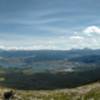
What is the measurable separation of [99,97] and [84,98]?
402cm

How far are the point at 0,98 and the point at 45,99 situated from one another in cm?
1091

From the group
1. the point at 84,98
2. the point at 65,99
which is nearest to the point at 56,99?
the point at 65,99

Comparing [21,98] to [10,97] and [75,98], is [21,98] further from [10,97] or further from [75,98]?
[75,98]

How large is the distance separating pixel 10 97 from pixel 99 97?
19431 mm

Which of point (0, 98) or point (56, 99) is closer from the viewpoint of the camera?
point (0, 98)

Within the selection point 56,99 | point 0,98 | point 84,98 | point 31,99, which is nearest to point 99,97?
point 84,98

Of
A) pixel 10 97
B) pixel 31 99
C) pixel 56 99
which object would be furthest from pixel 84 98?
pixel 10 97

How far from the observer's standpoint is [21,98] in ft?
197

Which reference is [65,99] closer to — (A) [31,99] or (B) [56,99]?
(B) [56,99]

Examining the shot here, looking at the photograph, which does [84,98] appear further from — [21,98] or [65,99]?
[21,98]

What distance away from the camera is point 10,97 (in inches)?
2327

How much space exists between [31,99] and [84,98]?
12.3 metres

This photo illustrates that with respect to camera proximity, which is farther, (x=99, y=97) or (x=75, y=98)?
(x=75, y=98)

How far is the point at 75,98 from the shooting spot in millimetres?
60188
